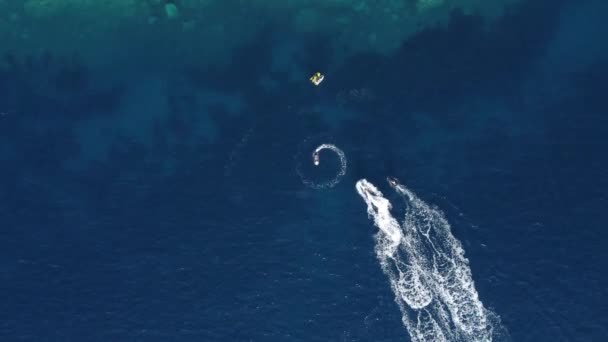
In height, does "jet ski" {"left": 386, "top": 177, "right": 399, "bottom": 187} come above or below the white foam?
below

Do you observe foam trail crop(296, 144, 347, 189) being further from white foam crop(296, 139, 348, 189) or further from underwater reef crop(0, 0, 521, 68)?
underwater reef crop(0, 0, 521, 68)

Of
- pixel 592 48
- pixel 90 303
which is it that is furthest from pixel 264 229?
pixel 592 48

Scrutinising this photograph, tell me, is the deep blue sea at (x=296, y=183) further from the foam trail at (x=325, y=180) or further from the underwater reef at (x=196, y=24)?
the underwater reef at (x=196, y=24)

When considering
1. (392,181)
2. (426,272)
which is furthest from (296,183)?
(426,272)

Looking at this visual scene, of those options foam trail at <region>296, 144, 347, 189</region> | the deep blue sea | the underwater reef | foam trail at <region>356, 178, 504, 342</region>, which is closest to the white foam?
foam trail at <region>296, 144, 347, 189</region>

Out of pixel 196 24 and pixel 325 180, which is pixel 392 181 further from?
pixel 196 24
